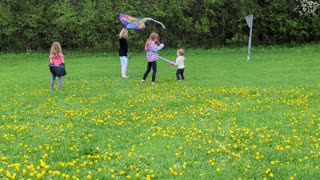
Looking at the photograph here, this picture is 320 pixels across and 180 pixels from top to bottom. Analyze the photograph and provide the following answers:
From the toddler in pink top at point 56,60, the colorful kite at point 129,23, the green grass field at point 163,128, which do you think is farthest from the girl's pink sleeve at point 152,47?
the toddler in pink top at point 56,60

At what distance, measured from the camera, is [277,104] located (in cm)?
994

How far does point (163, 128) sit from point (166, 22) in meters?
18.0

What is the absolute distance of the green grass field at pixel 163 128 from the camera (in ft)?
18.5

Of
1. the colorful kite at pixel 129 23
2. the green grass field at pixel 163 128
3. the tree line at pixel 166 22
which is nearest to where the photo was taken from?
the green grass field at pixel 163 128

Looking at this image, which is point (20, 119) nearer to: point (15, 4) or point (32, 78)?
point (32, 78)

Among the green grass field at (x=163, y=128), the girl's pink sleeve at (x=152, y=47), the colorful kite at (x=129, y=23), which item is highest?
the colorful kite at (x=129, y=23)

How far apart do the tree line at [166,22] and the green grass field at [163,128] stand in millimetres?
9909

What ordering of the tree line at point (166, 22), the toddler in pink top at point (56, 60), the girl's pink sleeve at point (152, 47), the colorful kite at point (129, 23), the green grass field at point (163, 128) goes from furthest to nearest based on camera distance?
the tree line at point (166, 22)
the colorful kite at point (129, 23)
the girl's pink sleeve at point (152, 47)
the toddler in pink top at point (56, 60)
the green grass field at point (163, 128)

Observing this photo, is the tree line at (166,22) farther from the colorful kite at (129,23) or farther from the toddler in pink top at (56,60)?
the toddler in pink top at (56,60)

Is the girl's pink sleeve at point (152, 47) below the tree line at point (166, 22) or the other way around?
below

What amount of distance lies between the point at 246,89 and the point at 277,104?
220cm

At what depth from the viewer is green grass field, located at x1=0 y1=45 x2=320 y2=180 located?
564 cm

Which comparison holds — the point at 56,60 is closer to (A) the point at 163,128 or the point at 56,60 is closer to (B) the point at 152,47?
(B) the point at 152,47

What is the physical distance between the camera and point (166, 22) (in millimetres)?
25016
